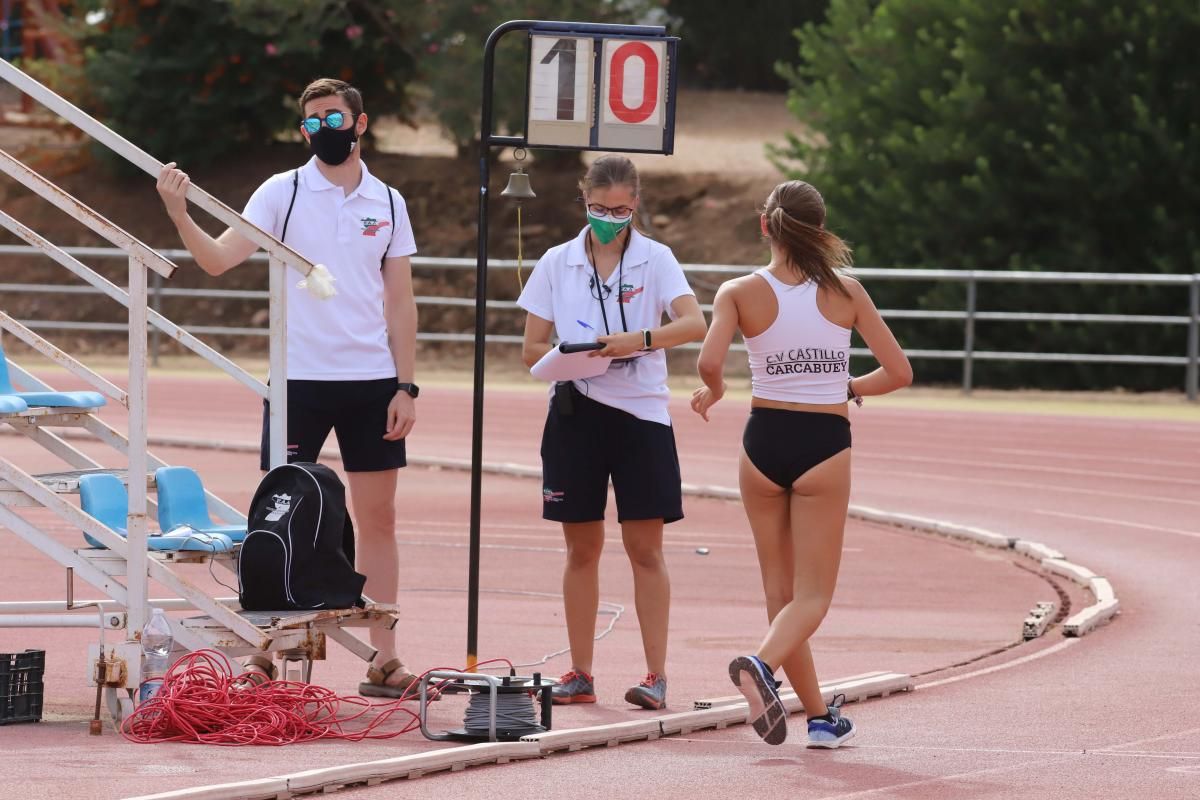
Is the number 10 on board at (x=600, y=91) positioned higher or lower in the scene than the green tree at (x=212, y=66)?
lower

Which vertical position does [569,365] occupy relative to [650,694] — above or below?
above

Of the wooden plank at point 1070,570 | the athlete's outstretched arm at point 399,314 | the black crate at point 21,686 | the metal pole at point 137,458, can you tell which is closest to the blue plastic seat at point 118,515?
the metal pole at point 137,458

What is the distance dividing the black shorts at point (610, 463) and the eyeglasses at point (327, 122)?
1.29 m

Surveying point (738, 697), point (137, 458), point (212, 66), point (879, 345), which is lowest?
point (738, 697)

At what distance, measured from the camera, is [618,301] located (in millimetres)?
7508

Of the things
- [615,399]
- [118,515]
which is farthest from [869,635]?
[118,515]

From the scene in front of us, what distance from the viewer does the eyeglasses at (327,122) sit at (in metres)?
7.61

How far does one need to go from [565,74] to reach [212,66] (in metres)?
28.8

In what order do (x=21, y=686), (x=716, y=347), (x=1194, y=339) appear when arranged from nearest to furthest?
(x=716, y=347) → (x=21, y=686) → (x=1194, y=339)

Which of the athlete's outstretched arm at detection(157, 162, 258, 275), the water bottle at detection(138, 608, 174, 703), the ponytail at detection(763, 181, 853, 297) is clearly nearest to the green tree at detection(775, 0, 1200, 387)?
the athlete's outstretched arm at detection(157, 162, 258, 275)

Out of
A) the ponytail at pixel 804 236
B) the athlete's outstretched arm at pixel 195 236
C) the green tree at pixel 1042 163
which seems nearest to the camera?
the ponytail at pixel 804 236

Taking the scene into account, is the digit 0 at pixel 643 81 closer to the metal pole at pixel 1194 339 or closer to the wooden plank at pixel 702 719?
the wooden plank at pixel 702 719

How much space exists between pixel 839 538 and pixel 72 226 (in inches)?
1247

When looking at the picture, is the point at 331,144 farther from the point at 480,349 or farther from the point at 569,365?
the point at 569,365
